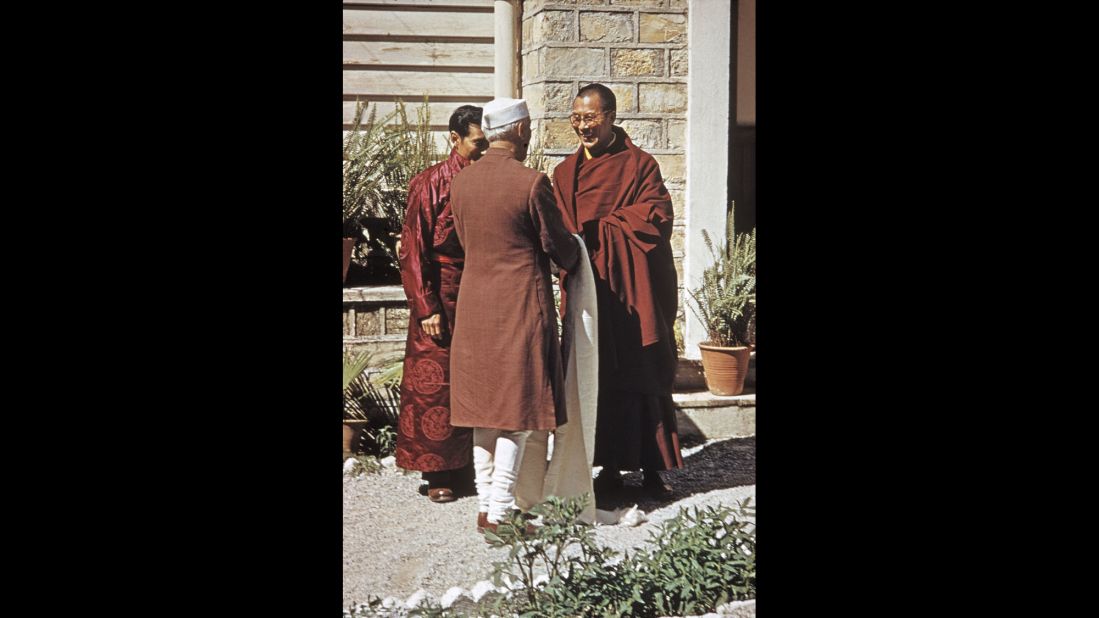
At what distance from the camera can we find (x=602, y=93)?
5.04 m

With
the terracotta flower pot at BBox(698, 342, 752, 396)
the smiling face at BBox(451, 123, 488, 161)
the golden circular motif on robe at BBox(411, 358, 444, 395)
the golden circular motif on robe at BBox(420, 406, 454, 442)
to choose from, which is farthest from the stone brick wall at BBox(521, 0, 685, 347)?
the golden circular motif on robe at BBox(420, 406, 454, 442)

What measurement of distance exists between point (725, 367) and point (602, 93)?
128cm

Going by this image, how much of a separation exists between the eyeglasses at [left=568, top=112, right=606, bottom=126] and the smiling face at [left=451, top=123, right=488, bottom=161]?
14.9 inches

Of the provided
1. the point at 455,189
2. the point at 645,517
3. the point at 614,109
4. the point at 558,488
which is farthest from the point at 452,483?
the point at 614,109

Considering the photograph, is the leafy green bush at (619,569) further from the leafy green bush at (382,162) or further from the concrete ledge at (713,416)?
the leafy green bush at (382,162)

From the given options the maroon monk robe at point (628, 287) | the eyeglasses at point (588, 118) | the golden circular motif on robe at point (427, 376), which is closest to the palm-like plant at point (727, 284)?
the maroon monk robe at point (628, 287)

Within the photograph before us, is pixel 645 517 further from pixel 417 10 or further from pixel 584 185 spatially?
pixel 417 10

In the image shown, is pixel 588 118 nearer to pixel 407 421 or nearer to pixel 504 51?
pixel 504 51

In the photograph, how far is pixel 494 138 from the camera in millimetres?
4797

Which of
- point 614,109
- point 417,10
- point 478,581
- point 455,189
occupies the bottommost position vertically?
point 478,581

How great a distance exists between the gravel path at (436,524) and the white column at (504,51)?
62.8 inches

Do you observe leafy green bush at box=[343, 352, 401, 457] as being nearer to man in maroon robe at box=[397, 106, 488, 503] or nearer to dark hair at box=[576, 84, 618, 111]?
man in maroon robe at box=[397, 106, 488, 503]

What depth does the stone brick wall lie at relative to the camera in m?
5.05

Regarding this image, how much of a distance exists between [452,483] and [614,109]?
1.61 m
